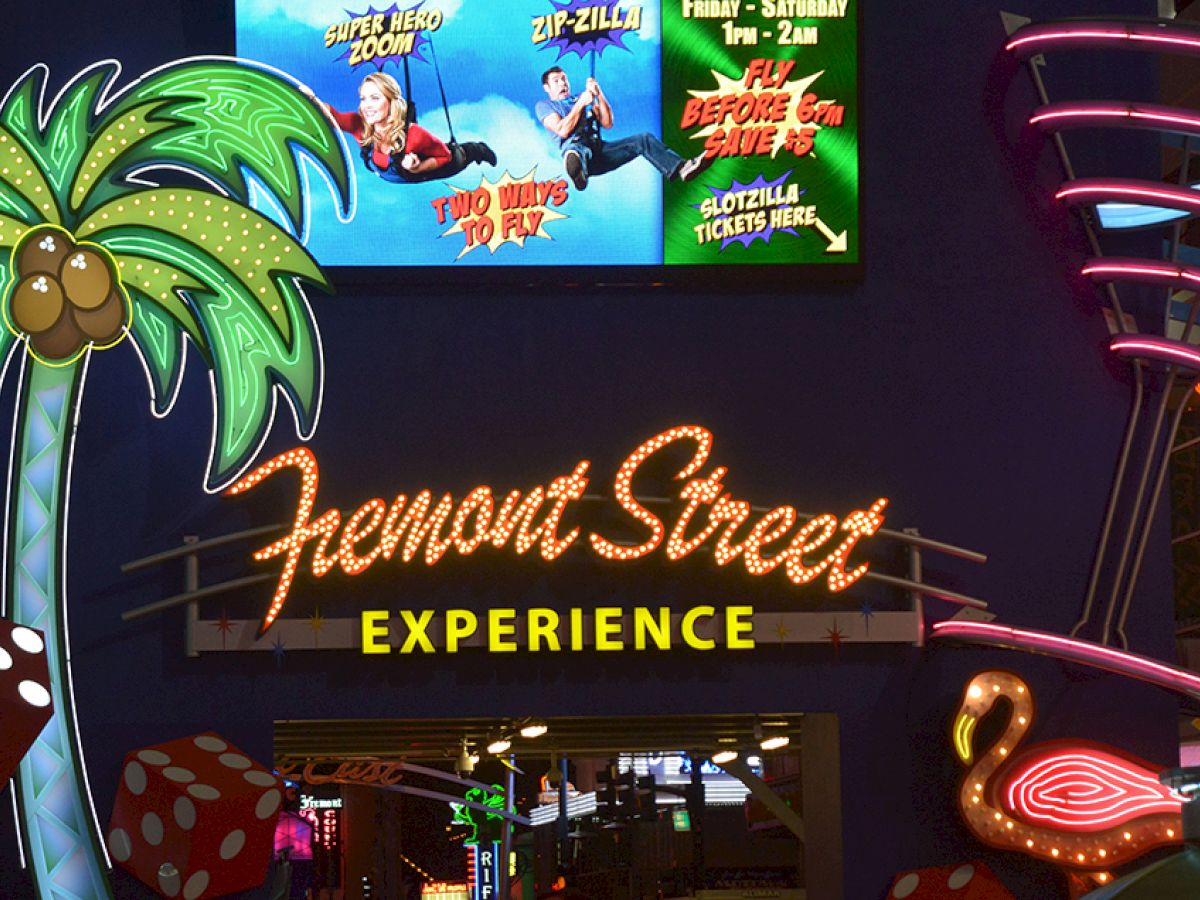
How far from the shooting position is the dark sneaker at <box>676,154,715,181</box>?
15414 millimetres

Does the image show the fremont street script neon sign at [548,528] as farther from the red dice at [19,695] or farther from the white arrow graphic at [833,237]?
the red dice at [19,695]

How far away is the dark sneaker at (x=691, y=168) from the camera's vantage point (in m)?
15.4

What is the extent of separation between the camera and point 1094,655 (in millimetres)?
14125

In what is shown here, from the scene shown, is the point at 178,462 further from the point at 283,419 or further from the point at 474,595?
the point at 474,595

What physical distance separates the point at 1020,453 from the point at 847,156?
289 centimetres

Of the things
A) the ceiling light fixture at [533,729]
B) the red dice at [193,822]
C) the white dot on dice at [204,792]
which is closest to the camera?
the white dot on dice at [204,792]

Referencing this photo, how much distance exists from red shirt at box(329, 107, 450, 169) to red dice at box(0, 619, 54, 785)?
571 centimetres

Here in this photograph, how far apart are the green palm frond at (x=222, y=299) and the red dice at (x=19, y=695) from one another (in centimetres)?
357

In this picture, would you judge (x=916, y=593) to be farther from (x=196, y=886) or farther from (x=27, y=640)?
(x=27, y=640)

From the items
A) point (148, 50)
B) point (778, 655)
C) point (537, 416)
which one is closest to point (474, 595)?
point (537, 416)

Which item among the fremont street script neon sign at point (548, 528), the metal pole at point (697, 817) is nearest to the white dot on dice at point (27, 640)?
the fremont street script neon sign at point (548, 528)

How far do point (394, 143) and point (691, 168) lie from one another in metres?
2.50

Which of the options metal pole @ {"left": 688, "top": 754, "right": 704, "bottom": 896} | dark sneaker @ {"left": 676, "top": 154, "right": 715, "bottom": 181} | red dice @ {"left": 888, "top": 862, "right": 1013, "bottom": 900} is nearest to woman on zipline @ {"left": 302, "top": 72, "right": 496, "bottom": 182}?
dark sneaker @ {"left": 676, "top": 154, "right": 715, "bottom": 181}

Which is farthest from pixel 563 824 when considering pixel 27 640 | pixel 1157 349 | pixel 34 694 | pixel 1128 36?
pixel 34 694
